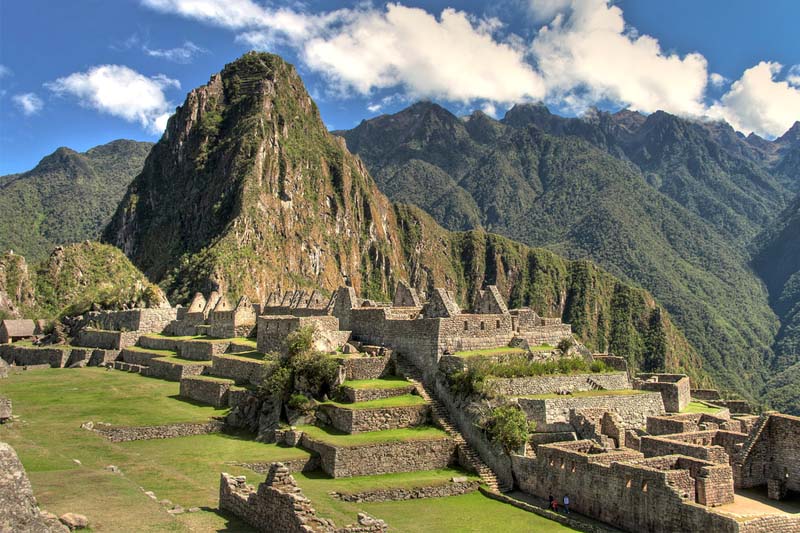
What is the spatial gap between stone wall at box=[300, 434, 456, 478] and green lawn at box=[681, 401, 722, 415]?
12.9 metres

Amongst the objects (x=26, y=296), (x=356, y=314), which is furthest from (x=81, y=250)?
(x=356, y=314)

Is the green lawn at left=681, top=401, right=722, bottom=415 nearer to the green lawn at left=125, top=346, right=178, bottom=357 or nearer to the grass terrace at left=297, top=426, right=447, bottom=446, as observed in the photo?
the grass terrace at left=297, top=426, right=447, bottom=446

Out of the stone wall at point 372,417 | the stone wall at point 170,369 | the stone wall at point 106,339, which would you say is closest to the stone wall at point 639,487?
the stone wall at point 372,417

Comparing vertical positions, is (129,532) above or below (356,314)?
below

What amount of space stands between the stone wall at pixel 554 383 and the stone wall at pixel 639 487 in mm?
4087

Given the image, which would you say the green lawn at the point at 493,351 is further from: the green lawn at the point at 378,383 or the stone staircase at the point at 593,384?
the stone staircase at the point at 593,384

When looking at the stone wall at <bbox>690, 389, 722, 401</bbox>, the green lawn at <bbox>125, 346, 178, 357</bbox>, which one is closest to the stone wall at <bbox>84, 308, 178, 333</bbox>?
the green lawn at <bbox>125, 346, 178, 357</bbox>

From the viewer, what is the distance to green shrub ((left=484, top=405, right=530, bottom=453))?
24156 mm

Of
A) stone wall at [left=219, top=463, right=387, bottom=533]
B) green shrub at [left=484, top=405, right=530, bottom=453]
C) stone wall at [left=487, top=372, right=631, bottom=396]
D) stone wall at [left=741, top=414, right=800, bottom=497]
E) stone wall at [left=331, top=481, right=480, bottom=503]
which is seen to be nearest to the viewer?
stone wall at [left=219, top=463, right=387, bottom=533]

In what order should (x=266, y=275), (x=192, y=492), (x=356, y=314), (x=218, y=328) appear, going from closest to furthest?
(x=192, y=492) < (x=356, y=314) < (x=218, y=328) < (x=266, y=275)

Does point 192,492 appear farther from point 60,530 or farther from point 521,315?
point 521,315

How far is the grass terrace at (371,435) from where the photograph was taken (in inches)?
952

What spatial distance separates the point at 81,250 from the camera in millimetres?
98375

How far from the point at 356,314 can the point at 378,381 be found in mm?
5916
